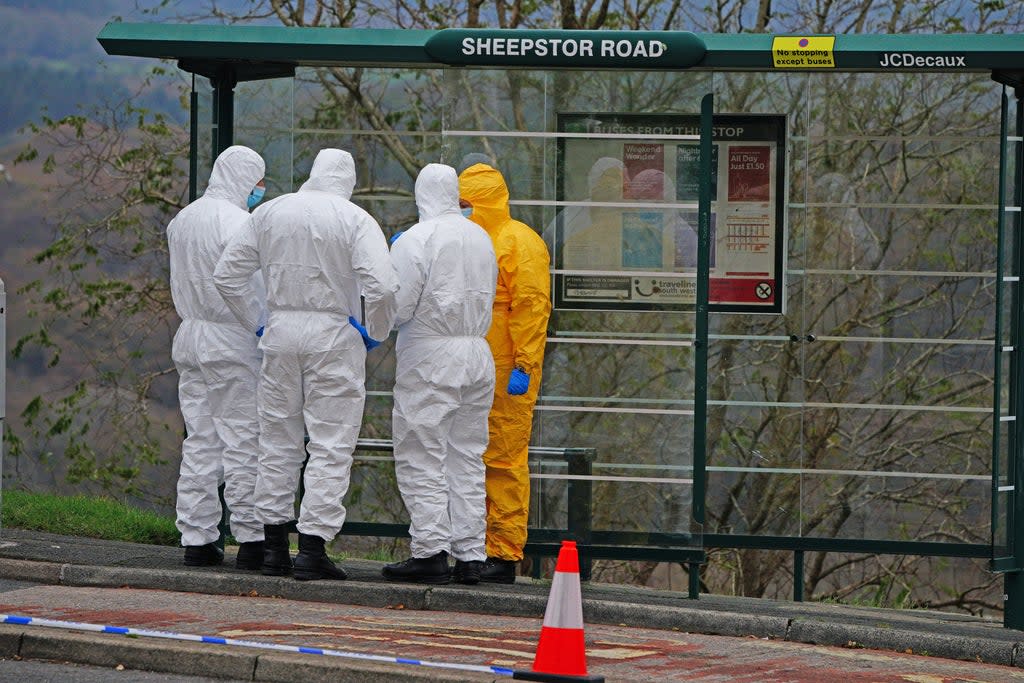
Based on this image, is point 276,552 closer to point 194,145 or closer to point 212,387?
point 212,387

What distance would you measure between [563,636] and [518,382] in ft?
8.86

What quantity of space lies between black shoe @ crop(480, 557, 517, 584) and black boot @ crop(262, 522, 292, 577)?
1.03 m

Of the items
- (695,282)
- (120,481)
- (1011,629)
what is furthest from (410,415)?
(120,481)

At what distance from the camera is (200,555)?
906 cm

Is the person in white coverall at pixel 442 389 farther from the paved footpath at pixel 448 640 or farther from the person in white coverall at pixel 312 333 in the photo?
the paved footpath at pixel 448 640

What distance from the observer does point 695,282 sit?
30.9 feet

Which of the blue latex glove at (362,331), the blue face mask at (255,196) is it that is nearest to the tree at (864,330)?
the blue face mask at (255,196)

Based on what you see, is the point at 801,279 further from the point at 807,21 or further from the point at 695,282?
the point at 807,21

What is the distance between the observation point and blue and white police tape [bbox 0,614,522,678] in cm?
658

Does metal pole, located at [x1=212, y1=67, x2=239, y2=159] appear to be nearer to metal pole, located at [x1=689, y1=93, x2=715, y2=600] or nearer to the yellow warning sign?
metal pole, located at [x1=689, y1=93, x2=715, y2=600]

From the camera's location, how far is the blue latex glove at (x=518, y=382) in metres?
8.96

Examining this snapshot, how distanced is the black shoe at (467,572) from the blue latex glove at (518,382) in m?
0.91

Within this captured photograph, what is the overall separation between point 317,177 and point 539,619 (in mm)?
2522

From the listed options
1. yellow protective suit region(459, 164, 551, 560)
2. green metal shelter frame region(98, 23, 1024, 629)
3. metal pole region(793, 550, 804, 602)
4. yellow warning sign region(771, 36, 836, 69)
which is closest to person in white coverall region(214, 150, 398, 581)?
yellow protective suit region(459, 164, 551, 560)
